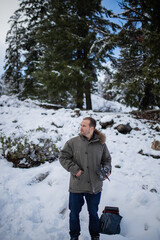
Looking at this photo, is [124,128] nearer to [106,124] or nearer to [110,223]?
[106,124]

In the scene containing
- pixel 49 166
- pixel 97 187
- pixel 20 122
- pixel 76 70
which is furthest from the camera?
pixel 76 70

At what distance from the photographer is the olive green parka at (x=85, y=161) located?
6.63 feet

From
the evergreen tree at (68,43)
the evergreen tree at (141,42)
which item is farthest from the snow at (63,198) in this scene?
the evergreen tree at (68,43)

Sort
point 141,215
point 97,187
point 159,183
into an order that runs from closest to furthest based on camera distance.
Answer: point 97,187 → point 141,215 → point 159,183

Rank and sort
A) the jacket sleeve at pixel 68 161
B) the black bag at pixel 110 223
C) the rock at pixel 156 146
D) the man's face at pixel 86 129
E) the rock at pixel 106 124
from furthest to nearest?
the rock at pixel 106 124, the rock at pixel 156 146, the black bag at pixel 110 223, the man's face at pixel 86 129, the jacket sleeve at pixel 68 161

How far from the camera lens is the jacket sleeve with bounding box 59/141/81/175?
1.96 metres

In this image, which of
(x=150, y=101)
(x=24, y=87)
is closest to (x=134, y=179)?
(x=150, y=101)

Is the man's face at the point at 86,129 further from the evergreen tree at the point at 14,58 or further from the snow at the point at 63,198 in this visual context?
the evergreen tree at the point at 14,58

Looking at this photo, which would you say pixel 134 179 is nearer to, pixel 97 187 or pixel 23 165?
pixel 97 187

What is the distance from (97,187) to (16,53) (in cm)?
1589

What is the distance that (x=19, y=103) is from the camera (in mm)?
10219

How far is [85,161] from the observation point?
2.07 metres

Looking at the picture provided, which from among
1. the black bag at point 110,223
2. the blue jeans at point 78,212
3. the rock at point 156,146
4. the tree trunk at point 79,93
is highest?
the tree trunk at point 79,93

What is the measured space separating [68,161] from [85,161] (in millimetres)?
284
